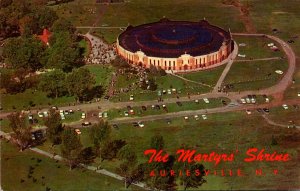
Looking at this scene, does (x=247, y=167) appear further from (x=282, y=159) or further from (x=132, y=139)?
(x=132, y=139)

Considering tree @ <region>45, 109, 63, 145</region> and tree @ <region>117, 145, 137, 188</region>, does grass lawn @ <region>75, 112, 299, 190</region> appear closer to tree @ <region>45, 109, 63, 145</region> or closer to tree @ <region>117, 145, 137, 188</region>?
tree @ <region>117, 145, 137, 188</region>

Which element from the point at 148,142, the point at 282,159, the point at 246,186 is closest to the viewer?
the point at 246,186

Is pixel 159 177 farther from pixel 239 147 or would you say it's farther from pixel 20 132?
pixel 20 132

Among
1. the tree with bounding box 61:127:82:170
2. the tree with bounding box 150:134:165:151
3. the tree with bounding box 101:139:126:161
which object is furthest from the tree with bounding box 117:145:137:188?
the tree with bounding box 61:127:82:170

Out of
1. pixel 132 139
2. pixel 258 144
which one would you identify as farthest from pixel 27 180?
pixel 258 144

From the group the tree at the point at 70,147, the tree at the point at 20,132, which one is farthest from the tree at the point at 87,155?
the tree at the point at 20,132

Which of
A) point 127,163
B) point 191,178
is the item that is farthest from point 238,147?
point 127,163

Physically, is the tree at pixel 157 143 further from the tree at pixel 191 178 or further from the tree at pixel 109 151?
the tree at pixel 109 151
